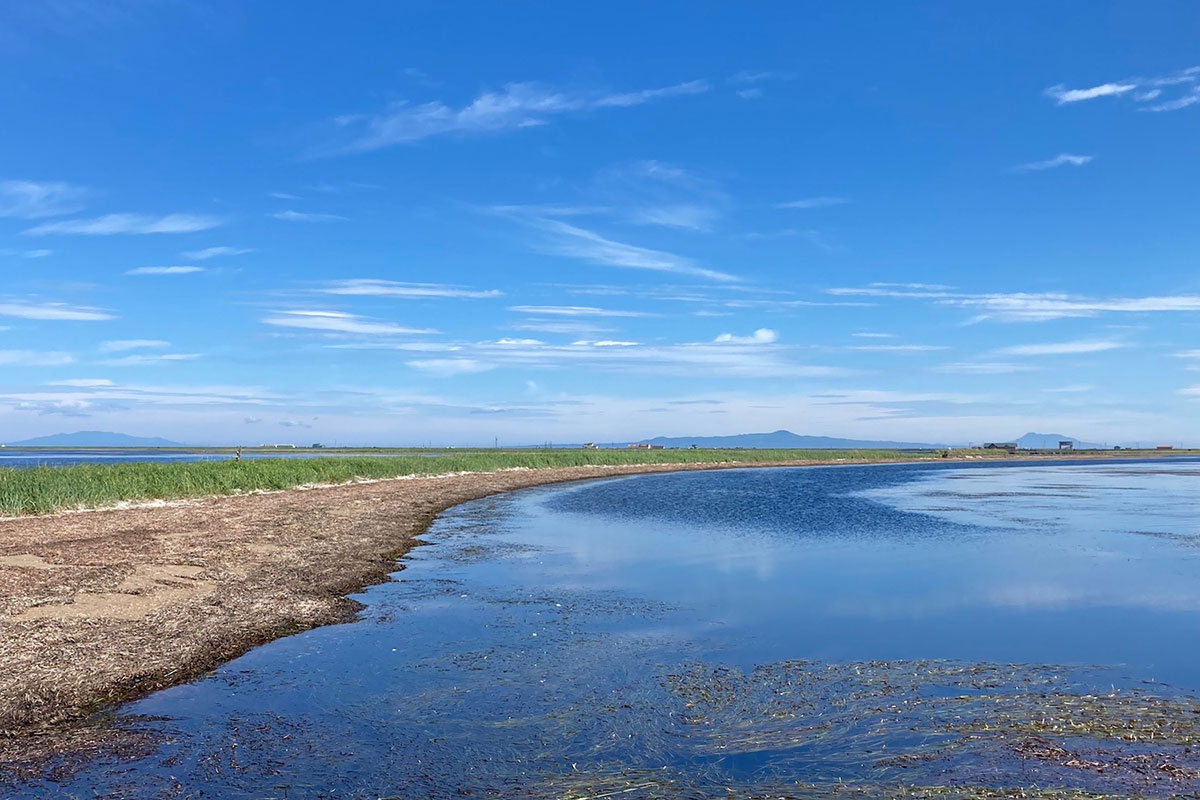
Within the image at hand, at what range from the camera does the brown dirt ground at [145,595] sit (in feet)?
42.2

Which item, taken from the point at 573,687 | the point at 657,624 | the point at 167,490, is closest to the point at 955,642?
the point at 657,624

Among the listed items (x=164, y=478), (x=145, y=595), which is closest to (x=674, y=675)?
(x=145, y=595)

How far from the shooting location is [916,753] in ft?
35.6

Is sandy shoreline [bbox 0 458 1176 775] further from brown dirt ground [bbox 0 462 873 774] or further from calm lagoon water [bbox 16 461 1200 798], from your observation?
calm lagoon water [bbox 16 461 1200 798]

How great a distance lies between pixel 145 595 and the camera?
1984 centimetres

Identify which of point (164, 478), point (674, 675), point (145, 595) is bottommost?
point (674, 675)

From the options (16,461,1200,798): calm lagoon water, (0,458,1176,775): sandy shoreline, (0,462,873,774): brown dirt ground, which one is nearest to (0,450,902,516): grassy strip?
(0,458,1176,775): sandy shoreline

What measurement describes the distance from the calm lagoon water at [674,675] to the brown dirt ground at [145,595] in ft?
3.60

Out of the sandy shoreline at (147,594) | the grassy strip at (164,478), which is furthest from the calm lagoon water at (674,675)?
the grassy strip at (164,478)

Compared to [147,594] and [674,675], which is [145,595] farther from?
[674,675]

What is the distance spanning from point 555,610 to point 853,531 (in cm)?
2361

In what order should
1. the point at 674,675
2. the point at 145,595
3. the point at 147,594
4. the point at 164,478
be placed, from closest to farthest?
the point at 674,675 → the point at 145,595 → the point at 147,594 → the point at 164,478

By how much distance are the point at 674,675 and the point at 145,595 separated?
13.4 m

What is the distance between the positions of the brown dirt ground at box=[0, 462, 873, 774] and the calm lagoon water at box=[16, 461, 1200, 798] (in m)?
1.10
